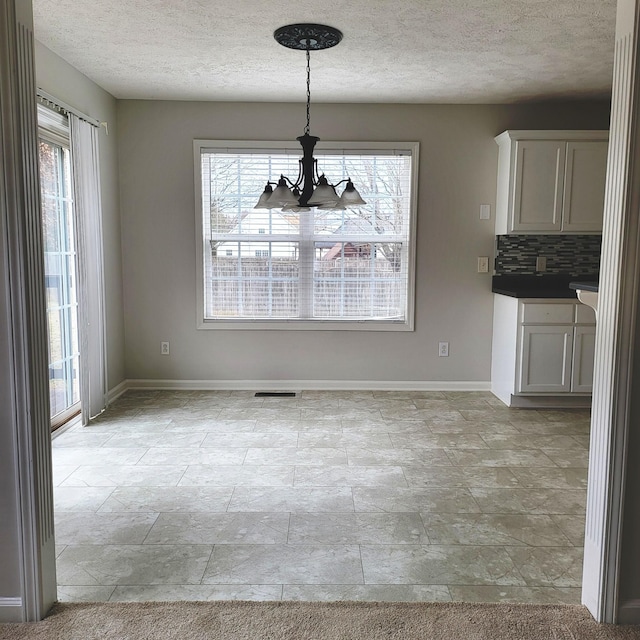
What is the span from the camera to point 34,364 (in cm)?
179

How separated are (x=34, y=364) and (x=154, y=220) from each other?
125 inches

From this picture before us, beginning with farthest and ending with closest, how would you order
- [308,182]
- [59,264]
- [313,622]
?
[59,264] → [308,182] → [313,622]

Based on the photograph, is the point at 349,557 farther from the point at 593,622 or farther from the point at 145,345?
the point at 145,345

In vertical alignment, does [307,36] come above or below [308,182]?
above

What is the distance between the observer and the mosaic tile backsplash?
15.4ft

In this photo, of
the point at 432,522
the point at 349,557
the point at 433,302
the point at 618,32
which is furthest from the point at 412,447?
the point at 618,32

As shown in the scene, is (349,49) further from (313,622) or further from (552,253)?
(313,622)

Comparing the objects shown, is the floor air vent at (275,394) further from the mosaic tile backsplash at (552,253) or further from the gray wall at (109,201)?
the mosaic tile backsplash at (552,253)

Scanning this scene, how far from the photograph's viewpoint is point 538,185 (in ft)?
14.6

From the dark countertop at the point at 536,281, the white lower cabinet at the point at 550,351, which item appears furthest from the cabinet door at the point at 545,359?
the dark countertop at the point at 536,281

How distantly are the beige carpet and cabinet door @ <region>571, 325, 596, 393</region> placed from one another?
2701 millimetres

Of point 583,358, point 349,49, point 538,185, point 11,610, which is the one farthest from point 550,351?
point 11,610

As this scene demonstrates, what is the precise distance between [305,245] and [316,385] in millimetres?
1216

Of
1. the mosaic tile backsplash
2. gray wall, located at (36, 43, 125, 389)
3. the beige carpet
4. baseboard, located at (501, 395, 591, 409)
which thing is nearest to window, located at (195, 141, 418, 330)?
gray wall, located at (36, 43, 125, 389)
